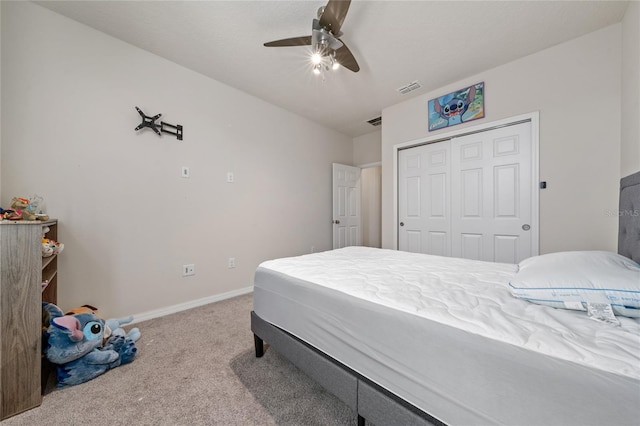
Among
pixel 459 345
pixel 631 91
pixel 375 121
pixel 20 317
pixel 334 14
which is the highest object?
pixel 375 121

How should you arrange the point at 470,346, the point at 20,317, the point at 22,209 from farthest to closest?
the point at 22,209 → the point at 20,317 → the point at 470,346

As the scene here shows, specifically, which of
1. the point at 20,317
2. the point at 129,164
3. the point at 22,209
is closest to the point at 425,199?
the point at 129,164

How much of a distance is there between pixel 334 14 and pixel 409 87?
170cm

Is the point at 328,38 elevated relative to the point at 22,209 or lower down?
elevated

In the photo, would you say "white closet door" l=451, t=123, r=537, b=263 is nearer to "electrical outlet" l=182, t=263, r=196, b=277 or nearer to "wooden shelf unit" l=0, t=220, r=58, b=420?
"electrical outlet" l=182, t=263, r=196, b=277

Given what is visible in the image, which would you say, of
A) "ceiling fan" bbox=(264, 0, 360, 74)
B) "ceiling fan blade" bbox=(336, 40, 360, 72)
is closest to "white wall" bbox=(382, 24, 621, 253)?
"ceiling fan blade" bbox=(336, 40, 360, 72)

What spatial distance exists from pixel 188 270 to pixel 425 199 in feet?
10.0

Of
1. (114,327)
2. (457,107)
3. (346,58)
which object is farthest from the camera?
(457,107)

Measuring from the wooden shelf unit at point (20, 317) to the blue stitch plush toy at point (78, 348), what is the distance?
0.10 metres

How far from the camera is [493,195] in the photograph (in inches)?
103

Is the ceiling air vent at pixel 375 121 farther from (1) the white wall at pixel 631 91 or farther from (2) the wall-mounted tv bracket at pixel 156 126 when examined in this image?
(2) the wall-mounted tv bracket at pixel 156 126

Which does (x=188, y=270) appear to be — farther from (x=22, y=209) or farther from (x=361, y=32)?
(x=361, y=32)

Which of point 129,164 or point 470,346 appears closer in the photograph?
point 470,346

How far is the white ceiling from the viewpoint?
70.0 inches
